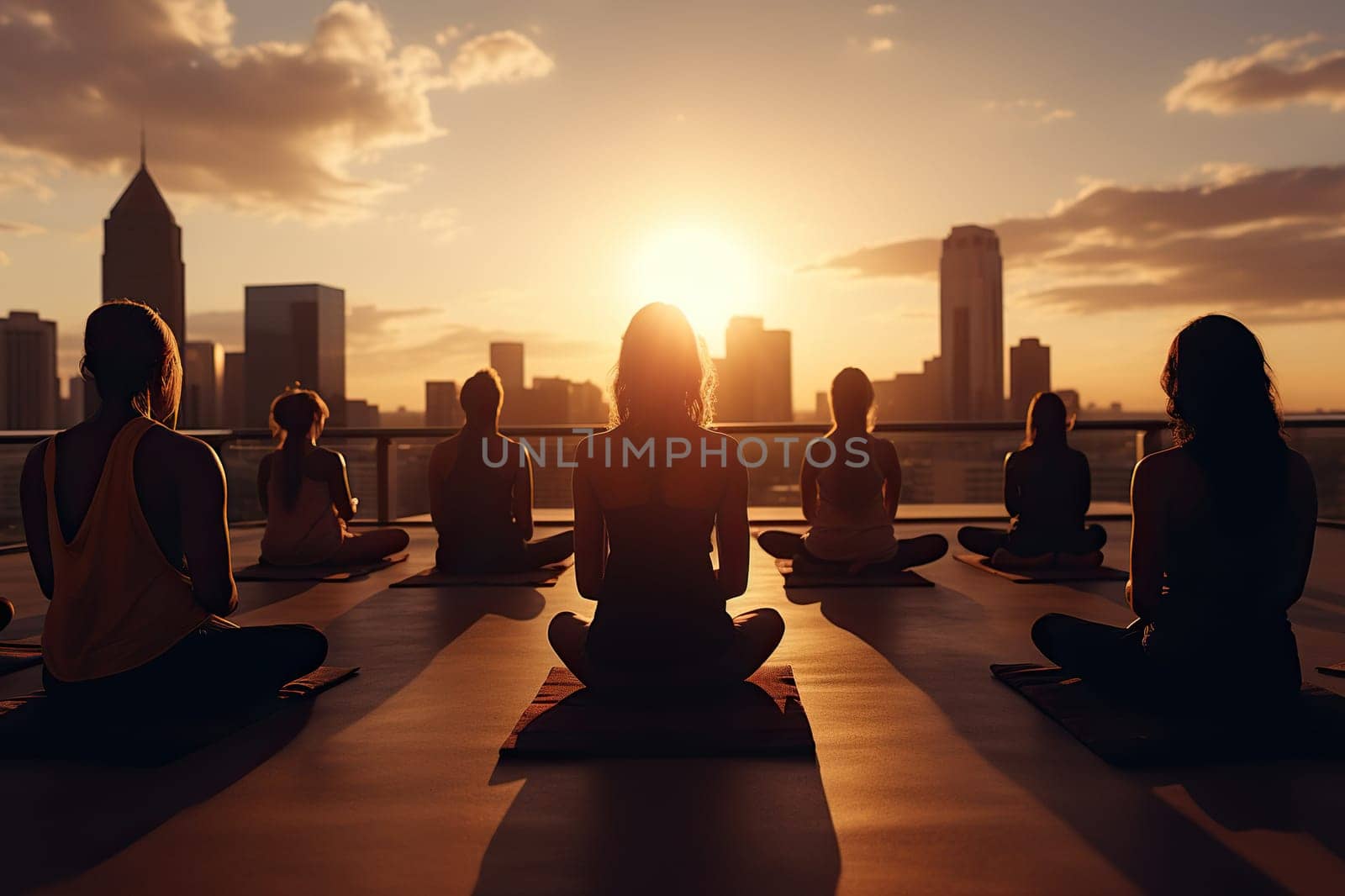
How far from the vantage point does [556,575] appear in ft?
19.1

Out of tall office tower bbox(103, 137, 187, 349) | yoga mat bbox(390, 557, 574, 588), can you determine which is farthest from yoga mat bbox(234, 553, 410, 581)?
tall office tower bbox(103, 137, 187, 349)

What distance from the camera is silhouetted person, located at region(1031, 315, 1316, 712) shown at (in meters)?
2.53

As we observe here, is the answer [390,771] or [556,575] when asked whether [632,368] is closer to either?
[390,771]

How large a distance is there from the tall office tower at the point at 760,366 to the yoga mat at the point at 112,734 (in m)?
35.3

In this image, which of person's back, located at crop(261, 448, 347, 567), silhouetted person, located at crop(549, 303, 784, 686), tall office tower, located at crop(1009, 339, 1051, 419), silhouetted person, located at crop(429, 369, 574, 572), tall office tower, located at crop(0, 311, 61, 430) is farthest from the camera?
tall office tower, located at crop(0, 311, 61, 430)

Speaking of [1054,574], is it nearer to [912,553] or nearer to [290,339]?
[912,553]

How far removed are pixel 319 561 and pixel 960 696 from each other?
Answer: 4300 mm

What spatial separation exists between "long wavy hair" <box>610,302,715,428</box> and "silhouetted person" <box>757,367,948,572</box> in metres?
2.57

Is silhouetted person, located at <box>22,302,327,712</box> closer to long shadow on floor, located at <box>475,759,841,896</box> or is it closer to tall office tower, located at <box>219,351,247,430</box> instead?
long shadow on floor, located at <box>475,759,841,896</box>

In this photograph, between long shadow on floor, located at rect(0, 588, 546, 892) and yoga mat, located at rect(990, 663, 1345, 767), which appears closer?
long shadow on floor, located at rect(0, 588, 546, 892)

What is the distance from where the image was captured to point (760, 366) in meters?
48.1

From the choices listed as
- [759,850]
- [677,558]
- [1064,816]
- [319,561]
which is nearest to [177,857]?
[759,850]

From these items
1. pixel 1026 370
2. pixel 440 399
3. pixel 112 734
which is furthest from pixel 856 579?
pixel 1026 370

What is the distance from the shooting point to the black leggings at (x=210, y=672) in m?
2.60
